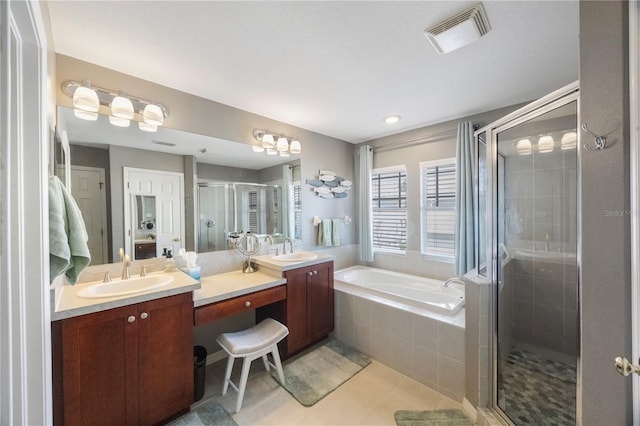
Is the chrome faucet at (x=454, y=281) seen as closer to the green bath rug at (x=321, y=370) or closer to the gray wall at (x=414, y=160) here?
the gray wall at (x=414, y=160)

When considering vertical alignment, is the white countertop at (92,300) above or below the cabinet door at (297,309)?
above

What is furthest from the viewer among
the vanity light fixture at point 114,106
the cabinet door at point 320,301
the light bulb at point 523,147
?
the cabinet door at point 320,301

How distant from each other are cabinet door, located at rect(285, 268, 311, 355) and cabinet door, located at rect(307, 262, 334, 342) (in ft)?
0.21

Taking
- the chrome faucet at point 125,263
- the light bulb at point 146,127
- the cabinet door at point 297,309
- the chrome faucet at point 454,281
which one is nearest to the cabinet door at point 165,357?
the chrome faucet at point 125,263

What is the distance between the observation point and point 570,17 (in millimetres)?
1264

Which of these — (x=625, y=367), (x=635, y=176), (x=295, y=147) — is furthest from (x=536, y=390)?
(x=295, y=147)

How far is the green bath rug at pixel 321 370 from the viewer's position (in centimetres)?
185

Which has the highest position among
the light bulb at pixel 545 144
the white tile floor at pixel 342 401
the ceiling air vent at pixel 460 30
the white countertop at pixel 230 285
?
the ceiling air vent at pixel 460 30

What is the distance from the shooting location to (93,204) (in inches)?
66.3

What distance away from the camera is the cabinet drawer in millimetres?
1669

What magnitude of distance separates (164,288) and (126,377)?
0.50 m

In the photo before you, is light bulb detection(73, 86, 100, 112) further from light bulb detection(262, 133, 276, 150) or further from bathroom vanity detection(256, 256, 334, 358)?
bathroom vanity detection(256, 256, 334, 358)

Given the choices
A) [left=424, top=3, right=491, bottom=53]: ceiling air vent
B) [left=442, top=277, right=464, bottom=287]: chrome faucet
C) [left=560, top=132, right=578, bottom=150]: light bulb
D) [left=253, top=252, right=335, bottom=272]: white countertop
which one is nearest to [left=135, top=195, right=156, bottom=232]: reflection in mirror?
[left=253, top=252, right=335, bottom=272]: white countertop

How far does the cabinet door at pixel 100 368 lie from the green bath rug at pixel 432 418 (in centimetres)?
166
